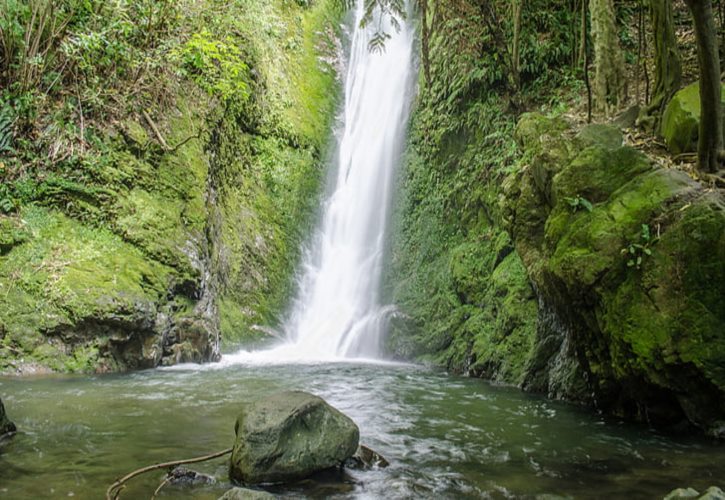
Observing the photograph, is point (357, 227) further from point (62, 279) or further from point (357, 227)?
point (62, 279)

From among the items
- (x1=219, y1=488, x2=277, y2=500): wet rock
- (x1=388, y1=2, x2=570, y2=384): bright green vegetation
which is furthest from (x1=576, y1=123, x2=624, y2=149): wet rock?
(x1=219, y1=488, x2=277, y2=500): wet rock

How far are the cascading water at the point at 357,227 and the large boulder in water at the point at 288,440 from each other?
6734mm

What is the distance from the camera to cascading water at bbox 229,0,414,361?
39.5 ft

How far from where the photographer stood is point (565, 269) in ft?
18.7

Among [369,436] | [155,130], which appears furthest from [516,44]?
[369,436]

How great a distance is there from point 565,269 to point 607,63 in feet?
16.0

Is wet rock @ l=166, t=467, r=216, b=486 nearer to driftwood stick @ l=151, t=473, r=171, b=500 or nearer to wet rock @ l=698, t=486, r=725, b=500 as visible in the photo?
driftwood stick @ l=151, t=473, r=171, b=500

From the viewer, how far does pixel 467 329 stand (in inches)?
381

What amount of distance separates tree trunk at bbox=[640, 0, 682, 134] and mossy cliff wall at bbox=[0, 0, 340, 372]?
781 cm

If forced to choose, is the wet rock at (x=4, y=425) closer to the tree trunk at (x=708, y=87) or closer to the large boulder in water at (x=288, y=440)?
the large boulder in water at (x=288, y=440)

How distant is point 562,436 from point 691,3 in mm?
4063

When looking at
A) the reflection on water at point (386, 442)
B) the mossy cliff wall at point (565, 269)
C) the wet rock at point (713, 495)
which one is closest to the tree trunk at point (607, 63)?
the mossy cliff wall at point (565, 269)

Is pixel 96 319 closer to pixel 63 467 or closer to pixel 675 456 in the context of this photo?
pixel 63 467

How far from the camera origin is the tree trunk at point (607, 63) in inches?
343
